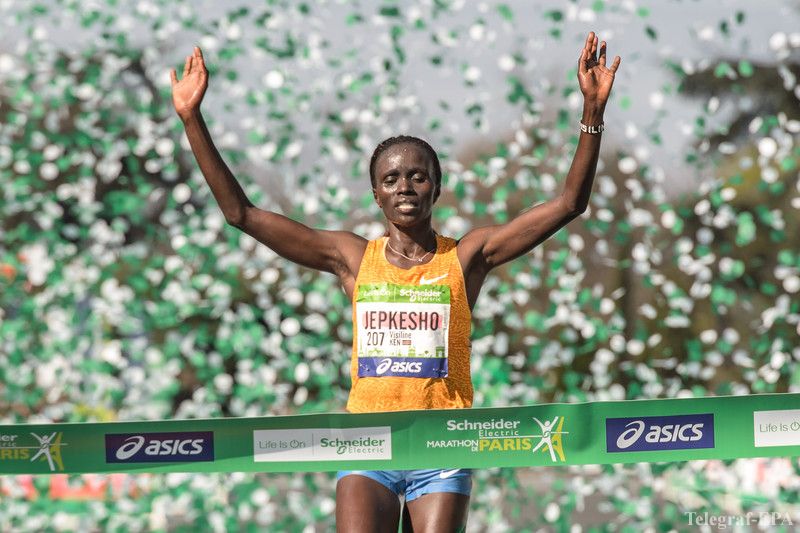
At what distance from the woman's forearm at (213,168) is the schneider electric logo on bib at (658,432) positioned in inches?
59.3

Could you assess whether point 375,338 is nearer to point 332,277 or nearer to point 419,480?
point 419,480

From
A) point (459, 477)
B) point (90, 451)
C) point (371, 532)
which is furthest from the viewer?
point (90, 451)

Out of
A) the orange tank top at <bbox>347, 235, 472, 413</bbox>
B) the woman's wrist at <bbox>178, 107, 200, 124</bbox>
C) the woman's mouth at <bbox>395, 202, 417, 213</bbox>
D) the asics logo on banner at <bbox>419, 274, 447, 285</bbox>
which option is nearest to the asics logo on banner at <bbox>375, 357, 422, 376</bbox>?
the orange tank top at <bbox>347, 235, 472, 413</bbox>

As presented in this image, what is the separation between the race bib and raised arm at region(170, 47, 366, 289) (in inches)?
6.9

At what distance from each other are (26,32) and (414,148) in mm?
3767

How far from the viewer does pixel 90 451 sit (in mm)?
4129

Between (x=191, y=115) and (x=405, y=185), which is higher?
(x=191, y=115)

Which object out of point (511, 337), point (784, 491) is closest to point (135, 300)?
point (511, 337)

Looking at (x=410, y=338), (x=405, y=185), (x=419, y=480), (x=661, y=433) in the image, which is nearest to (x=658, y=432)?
(x=661, y=433)

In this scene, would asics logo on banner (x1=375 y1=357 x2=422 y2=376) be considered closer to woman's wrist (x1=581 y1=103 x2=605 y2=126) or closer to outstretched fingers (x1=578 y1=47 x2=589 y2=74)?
woman's wrist (x1=581 y1=103 x2=605 y2=126)

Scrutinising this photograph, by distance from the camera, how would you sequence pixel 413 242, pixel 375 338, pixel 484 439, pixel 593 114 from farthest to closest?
pixel 484 439 → pixel 413 242 → pixel 375 338 → pixel 593 114

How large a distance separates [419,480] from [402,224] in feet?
2.67

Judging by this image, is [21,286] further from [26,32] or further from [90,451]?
[90,451]

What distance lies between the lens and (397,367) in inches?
140
